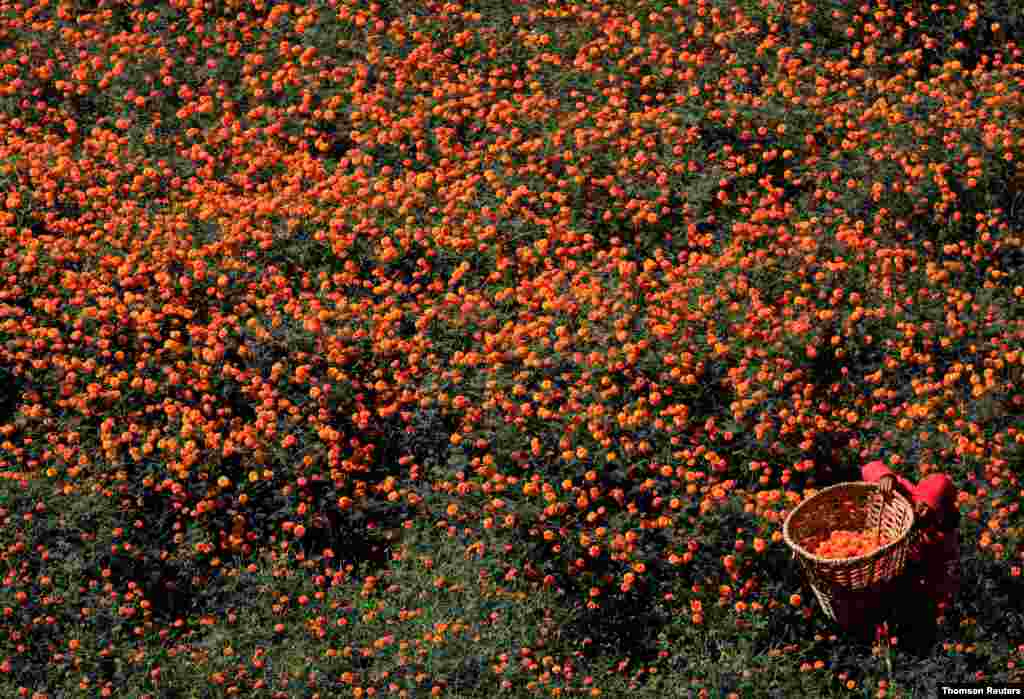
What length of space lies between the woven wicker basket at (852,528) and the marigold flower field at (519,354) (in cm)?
21

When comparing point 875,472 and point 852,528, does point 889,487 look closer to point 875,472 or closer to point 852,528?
point 875,472

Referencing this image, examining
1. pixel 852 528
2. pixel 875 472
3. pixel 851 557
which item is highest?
pixel 875 472

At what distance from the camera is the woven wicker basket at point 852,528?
4723 millimetres

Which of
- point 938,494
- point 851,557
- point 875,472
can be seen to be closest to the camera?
point 938,494

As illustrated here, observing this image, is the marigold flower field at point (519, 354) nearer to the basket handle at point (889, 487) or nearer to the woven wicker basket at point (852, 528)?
the woven wicker basket at point (852, 528)

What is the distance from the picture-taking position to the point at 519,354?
236 inches

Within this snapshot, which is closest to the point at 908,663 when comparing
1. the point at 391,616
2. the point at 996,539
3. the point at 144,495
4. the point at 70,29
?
the point at 996,539

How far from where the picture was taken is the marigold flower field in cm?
532

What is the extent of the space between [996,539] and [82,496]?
144 inches

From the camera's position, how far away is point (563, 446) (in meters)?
5.64

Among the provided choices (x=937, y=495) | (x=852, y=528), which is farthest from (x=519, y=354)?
(x=937, y=495)

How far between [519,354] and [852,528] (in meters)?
1.61

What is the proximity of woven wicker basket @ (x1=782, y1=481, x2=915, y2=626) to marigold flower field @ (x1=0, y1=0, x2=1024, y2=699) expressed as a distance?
21 cm

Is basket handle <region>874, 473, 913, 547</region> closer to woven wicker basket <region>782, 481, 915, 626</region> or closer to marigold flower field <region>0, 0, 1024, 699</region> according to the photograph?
woven wicker basket <region>782, 481, 915, 626</region>
